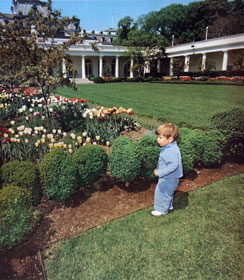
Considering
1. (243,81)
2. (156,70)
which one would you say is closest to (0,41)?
(243,81)

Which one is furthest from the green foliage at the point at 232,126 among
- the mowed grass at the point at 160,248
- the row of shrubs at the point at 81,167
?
the mowed grass at the point at 160,248

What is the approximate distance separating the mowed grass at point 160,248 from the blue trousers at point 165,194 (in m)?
0.14

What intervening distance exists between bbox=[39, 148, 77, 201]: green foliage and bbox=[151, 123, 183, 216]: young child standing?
3.96 feet

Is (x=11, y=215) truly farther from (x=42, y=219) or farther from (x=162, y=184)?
(x=162, y=184)

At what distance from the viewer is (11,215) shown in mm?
2230

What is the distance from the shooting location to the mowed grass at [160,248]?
2.15 metres

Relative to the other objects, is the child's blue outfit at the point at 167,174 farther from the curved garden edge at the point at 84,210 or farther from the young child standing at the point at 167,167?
the curved garden edge at the point at 84,210

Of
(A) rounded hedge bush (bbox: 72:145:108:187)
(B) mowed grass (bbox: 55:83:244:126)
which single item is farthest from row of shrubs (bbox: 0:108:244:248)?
(B) mowed grass (bbox: 55:83:244:126)

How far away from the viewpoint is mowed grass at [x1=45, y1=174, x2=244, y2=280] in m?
2.15

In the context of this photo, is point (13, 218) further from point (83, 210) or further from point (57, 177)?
point (83, 210)

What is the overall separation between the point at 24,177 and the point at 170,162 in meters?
1.93

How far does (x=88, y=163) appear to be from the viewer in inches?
128

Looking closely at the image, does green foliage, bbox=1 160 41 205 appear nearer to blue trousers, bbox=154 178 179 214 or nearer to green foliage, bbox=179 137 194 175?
blue trousers, bbox=154 178 179 214

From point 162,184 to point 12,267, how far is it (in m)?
2.01
